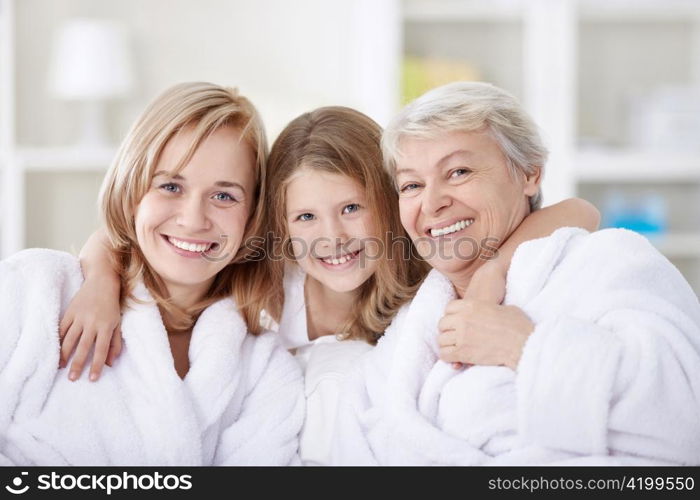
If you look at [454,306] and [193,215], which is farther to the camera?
[193,215]

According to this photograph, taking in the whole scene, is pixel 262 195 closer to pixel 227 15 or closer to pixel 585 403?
pixel 585 403

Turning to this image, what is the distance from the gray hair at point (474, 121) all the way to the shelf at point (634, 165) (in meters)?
2.69

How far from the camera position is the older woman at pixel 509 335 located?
109cm

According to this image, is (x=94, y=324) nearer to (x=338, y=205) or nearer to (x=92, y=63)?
(x=338, y=205)

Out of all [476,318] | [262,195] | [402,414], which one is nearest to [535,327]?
[476,318]

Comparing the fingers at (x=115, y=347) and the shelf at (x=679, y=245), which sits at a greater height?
the fingers at (x=115, y=347)

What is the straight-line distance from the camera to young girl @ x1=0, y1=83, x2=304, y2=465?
1248mm

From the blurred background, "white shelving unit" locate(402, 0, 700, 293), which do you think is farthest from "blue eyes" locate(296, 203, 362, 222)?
"white shelving unit" locate(402, 0, 700, 293)

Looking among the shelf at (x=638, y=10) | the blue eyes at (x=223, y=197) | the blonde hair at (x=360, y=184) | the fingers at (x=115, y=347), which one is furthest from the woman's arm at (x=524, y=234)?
the shelf at (x=638, y=10)

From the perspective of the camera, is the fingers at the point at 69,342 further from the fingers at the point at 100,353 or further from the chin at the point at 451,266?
the chin at the point at 451,266

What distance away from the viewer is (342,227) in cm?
149

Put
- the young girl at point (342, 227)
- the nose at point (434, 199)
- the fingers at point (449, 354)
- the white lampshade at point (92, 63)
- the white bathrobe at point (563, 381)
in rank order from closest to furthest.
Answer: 1. the white bathrobe at point (563, 381)
2. the fingers at point (449, 354)
3. the nose at point (434, 199)
4. the young girl at point (342, 227)
5. the white lampshade at point (92, 63)

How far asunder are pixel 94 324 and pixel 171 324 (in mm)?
175

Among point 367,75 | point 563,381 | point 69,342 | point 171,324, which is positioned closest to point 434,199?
point 563,381
